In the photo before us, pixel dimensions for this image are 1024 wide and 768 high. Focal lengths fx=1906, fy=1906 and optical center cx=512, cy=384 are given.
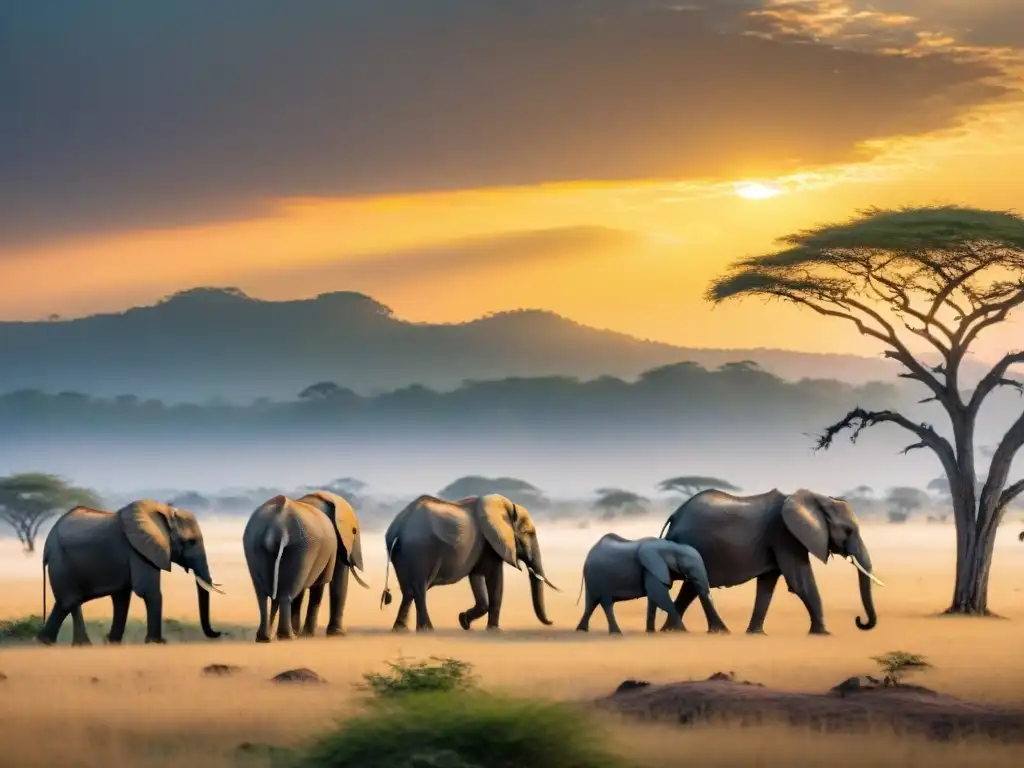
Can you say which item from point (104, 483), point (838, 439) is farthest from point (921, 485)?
point (104, 483)

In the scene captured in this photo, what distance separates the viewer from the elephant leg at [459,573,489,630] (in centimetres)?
2598

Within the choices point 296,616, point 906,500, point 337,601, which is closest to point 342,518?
point 337,601

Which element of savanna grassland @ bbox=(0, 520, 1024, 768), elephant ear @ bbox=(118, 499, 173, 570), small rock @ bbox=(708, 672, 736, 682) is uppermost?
elephant ear @ bbox=(118, 499, 173, 570)

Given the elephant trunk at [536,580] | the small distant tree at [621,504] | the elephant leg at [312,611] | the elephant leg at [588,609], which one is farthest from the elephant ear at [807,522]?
the small distant tree at [621,504]

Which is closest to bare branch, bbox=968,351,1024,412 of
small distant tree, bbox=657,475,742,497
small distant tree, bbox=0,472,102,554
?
small distant tree, bbox=0,472,102,554

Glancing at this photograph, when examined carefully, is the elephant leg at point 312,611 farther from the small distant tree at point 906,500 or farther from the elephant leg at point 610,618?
the small distant tree at point 906,500

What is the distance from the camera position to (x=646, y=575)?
2478 centimetres

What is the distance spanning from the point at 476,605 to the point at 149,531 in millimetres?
5208

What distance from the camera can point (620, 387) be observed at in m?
199

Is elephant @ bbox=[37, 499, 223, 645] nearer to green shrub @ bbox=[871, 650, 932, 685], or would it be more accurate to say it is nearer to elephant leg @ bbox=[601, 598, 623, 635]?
elephant leg @ bbox=[601, 598, 623, 635]

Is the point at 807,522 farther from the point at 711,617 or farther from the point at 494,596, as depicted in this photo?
the point at 494,596

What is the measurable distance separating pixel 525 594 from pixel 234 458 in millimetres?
149549

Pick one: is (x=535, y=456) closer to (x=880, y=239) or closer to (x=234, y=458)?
(x=234, y=458)

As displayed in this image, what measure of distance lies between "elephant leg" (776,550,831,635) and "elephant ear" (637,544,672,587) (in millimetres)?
1955
